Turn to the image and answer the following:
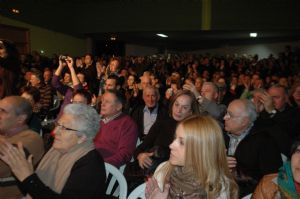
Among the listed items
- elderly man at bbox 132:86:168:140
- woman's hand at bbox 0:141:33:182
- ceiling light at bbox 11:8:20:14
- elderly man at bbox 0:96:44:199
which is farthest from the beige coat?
ceiling light at bbox 11:8:20:14

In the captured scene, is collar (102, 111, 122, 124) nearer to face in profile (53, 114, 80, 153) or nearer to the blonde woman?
face in profile (53, 114, 80, 153)

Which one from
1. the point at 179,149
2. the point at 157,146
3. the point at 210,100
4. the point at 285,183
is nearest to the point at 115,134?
the point at 157,146

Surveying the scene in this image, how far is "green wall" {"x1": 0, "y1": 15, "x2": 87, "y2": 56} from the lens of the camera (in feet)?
45.3

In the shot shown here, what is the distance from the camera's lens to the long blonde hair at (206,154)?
1.90 meters

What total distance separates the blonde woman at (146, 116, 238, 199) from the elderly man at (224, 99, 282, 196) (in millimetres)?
611

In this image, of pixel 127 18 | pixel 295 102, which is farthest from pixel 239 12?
pixel 295 102

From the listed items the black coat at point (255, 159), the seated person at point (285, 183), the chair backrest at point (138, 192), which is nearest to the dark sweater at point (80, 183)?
the chair backrest at point (138, 192)

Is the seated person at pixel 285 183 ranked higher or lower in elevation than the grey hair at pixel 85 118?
lower

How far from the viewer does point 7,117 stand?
2570 mm

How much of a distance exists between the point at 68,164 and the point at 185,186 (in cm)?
71

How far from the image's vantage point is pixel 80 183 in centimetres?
203

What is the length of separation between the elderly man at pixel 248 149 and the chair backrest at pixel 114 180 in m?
0.77

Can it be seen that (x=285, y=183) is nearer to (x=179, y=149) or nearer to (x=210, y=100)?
(x=179, y=149)

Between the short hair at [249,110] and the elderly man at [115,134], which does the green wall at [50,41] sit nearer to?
the elderly man at [115,134]
